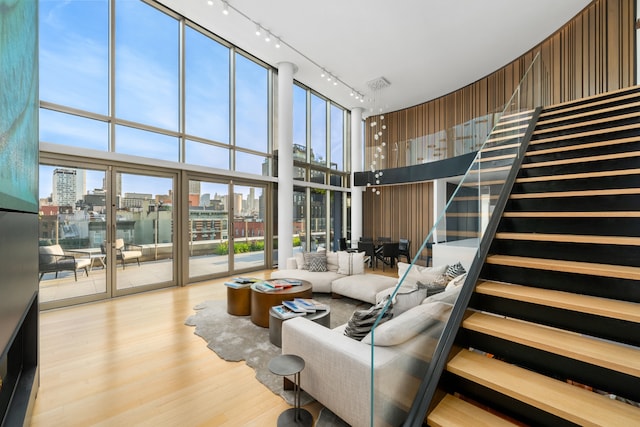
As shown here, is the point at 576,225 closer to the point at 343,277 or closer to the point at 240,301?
the point at 343,277

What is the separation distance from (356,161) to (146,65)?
7143mm

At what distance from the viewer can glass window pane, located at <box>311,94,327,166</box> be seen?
379 inches

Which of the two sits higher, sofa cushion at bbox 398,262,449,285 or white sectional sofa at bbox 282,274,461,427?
sofa cushion at bbox 398,262,449,285

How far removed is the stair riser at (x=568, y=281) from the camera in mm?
1765

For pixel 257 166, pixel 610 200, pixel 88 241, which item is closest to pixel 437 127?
pixel 257 166

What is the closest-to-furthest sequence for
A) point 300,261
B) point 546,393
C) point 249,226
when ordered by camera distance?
point 546,393
point 300,261
point 249,226

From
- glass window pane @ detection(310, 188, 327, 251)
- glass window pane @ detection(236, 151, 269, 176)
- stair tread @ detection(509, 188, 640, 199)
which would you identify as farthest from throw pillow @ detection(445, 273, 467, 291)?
glass window pane @ detection(310, 188, 327, 251)

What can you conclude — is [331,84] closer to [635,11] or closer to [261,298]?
[635,11]

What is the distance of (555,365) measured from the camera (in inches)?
63.4

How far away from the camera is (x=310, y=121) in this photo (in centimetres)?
944

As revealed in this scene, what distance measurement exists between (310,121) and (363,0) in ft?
14.2

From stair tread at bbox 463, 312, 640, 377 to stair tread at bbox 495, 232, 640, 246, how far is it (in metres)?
0.77

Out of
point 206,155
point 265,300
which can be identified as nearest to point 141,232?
point 206,155

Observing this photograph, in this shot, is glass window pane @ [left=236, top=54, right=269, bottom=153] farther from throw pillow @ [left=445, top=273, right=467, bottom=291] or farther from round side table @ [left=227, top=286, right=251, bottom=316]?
throw pillow @ [left=445, top=273, right=467, bottom=291]
